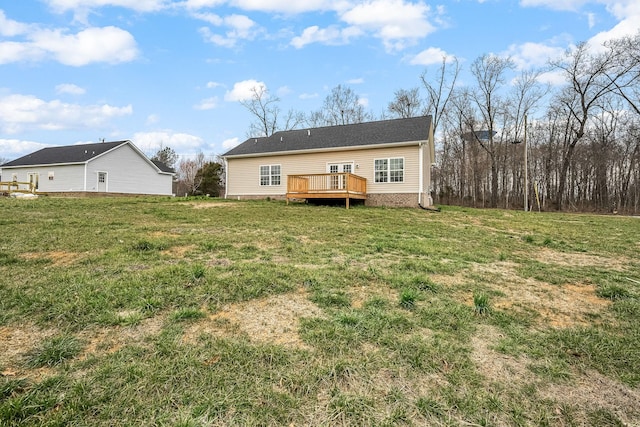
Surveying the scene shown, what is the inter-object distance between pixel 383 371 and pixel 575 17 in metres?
19.2

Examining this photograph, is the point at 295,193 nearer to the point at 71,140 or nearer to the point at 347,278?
the point at 347,278

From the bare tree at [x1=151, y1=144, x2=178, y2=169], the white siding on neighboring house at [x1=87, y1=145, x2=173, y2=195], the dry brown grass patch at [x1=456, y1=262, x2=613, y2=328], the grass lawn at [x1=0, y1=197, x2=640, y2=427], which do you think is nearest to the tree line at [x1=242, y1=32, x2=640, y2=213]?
the white siding on neighboring house at [x1=87, y1=145, x2=173, y2=195]

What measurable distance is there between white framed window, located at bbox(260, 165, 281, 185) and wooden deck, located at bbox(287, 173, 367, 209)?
10.3 ft

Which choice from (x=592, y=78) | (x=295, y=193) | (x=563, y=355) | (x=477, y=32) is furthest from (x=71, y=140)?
(x=592, y=78)

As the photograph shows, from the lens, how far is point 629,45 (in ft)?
73.8

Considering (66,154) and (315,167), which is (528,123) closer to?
(315,167)

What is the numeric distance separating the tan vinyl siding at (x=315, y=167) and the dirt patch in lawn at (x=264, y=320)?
1306cm

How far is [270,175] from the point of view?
1841 cm

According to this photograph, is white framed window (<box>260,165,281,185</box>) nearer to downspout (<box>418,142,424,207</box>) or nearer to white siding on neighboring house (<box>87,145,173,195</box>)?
downspout (<box>418,142,424,207</box>)

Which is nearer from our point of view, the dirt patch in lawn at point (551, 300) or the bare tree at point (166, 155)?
the dirt patch in lawn at point (551, 300)

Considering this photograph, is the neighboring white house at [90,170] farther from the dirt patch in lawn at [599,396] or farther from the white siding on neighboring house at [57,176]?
the dirt patch in lawn at [599,396]

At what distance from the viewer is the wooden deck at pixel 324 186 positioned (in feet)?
47.4

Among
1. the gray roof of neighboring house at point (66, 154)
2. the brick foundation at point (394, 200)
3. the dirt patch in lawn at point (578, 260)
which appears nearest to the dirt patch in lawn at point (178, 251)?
the dirt patch in lawn at point (578, 260)

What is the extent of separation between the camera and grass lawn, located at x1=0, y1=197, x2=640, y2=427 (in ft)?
6.27
